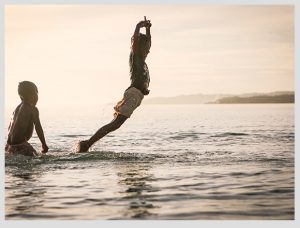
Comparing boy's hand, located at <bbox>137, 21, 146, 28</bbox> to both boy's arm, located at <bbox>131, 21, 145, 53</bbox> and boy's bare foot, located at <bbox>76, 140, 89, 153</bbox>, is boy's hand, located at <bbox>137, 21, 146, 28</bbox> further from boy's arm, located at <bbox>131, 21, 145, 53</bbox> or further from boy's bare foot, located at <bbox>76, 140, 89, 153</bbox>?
boy's bare foot, located at <bbox>76, 140, 89, 153</bbox>

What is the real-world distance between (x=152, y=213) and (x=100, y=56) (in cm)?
552

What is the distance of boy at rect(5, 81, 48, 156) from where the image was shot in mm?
11023

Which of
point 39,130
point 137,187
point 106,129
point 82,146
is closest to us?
point 137,187

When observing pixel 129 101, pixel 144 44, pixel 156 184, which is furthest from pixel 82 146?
pixel 156 184

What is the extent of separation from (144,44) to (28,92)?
2.31 meters

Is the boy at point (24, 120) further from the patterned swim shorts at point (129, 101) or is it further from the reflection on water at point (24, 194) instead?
the patterned swim shorts at point (129, 101)

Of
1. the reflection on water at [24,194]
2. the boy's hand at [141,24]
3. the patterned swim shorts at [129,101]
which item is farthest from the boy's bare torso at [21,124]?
the boy's hand at [141,24]

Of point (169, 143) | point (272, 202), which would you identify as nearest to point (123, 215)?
point (272, 202)

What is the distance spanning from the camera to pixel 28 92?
11070mm

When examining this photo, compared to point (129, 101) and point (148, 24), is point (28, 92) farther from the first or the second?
point (148, 24)

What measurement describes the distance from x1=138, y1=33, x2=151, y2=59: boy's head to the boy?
6.87 feet

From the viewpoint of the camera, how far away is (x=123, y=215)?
7.89 metres

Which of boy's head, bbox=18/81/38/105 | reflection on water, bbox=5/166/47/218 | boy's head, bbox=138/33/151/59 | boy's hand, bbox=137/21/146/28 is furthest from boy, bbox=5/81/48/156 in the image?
boy's hand, bbox=137/21/146/28

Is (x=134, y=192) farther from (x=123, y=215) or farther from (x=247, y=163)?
(x=247, y=163)
